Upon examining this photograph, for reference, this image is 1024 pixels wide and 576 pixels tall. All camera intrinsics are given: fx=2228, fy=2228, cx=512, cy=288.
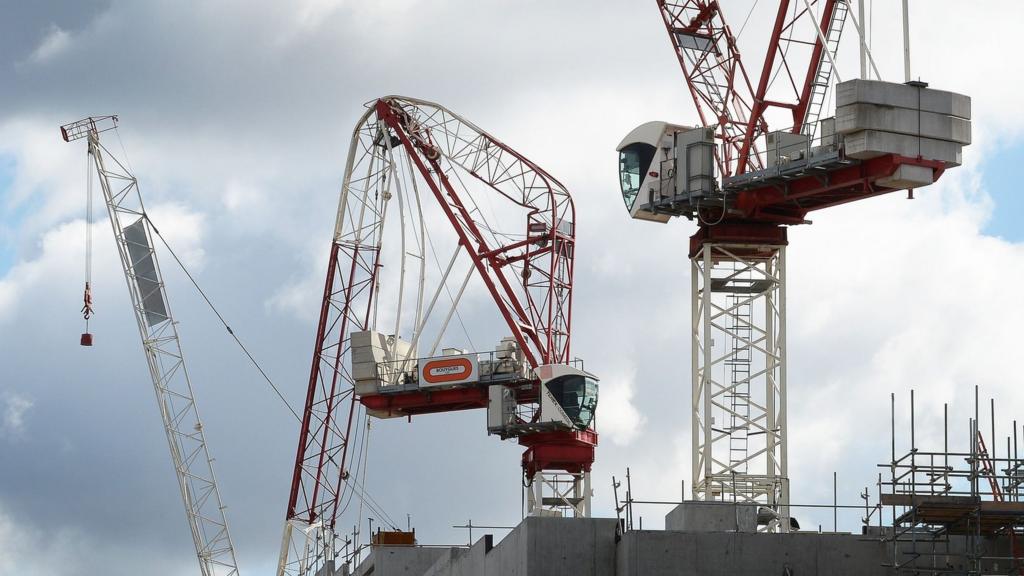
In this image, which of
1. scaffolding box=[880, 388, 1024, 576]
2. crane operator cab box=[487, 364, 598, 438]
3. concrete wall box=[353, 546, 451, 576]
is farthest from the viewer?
crane operator cab box=[487, 364, 598, 438]

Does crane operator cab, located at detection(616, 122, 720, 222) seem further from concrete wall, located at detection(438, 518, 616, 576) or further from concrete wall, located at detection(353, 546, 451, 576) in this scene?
concrete wall, located at detection(438, 518, 616, 576)

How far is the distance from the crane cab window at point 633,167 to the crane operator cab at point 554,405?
28090 millimetres

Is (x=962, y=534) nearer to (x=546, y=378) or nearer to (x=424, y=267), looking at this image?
(x=546, y=378)

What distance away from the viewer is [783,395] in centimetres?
8744

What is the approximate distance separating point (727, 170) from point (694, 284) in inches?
187

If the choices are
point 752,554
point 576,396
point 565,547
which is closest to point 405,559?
point 576,396

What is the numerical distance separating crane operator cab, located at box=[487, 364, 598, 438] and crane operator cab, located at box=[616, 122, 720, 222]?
2764 centimetres

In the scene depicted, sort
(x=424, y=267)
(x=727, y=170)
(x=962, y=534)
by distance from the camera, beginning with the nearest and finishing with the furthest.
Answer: (x=962, y=534) < (x=727, y=170) < (x=424, y=267)

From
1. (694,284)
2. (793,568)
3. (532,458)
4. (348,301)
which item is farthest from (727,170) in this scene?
(348,301)

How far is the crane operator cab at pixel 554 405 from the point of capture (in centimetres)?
11731

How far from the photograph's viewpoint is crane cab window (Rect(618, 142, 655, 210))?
3541 inches

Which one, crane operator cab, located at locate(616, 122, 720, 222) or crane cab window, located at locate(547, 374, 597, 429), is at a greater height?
crane operator cab, located at locate(616, 122, 720, 222)

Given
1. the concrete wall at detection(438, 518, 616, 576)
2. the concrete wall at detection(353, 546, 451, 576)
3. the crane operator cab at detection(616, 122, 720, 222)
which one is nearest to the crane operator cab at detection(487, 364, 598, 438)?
the concrete wall at detection(353, 546, 451, 576)

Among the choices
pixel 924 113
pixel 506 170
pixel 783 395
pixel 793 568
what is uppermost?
pixel 506 170
